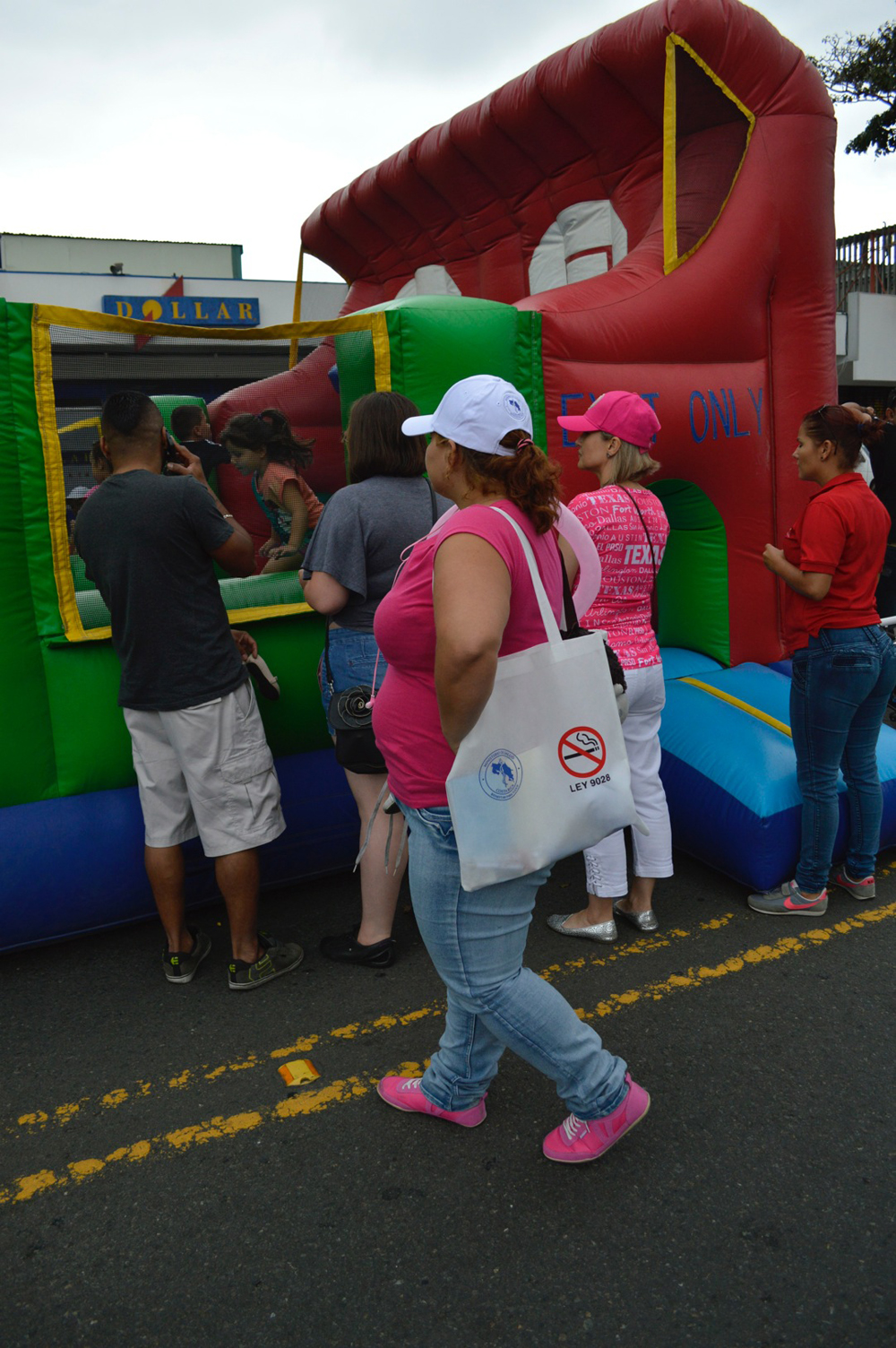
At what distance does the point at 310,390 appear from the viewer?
503 centimetres

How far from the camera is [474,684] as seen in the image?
1646 millimetres

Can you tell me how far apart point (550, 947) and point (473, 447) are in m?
2.01

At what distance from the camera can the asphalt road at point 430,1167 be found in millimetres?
1797

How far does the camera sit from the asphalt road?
180 centimetres

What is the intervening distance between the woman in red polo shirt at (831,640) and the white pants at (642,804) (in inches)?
18.7

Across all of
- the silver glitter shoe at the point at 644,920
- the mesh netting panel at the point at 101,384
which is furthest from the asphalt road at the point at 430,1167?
the mesh netting panel at the point at 101,384

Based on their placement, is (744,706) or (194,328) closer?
(194,328)

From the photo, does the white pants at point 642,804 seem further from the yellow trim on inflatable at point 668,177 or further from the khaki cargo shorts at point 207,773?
the yellow trim on inflatable at point 668,177

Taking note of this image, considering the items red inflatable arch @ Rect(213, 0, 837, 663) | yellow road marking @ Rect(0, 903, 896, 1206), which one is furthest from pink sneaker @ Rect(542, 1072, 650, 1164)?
red inflatable arch @ Rect(213, 0, 837, 663)

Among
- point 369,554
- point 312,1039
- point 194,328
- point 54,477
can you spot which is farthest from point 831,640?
point 54,477

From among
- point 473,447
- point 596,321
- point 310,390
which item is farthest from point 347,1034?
point 310,390

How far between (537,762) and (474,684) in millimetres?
216

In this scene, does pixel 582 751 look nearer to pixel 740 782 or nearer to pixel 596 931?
pixel 596 931

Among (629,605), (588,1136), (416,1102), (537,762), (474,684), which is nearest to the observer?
(474,684)
